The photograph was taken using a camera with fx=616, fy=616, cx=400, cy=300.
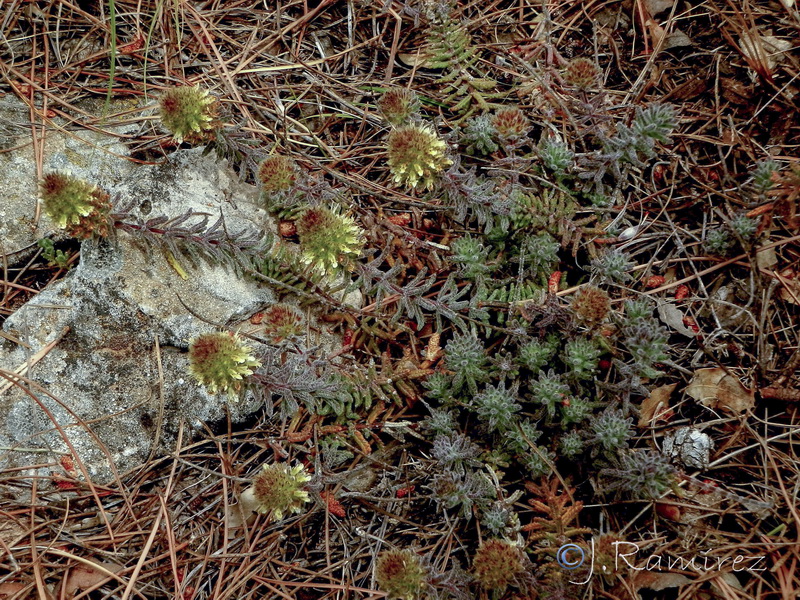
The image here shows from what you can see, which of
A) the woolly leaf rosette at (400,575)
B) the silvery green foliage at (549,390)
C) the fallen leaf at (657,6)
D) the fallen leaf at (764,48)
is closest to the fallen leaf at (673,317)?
the silvery green foliage at (549,390)

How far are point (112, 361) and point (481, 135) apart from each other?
94.8 inches

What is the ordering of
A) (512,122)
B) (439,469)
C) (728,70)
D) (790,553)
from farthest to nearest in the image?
(728,70)
(512,122)
(439,469)
(790,553)

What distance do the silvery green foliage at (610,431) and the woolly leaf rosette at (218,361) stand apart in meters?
1.72

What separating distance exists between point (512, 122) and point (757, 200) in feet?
4.59

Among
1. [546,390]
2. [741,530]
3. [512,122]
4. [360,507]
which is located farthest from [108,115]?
[741,530]

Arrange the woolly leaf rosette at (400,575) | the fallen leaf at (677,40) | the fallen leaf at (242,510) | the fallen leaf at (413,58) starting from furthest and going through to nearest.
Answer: the fallen leaf at (413,58)
the fallen leaf at (677,40)
the fallen leaf at (242,510)
the woolly leaf rosette at (400,575)

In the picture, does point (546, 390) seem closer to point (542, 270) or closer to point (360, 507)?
point (542, 270)

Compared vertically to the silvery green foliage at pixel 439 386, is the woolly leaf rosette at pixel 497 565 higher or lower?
lower

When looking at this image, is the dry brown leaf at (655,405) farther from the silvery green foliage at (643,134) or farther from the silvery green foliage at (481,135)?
the silvery green foliage at (481,135)

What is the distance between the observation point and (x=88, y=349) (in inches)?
130

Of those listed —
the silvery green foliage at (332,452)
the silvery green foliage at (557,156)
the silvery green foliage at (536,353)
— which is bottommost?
the silvery green foliage at (332,452)

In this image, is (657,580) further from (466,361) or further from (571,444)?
(466,361)

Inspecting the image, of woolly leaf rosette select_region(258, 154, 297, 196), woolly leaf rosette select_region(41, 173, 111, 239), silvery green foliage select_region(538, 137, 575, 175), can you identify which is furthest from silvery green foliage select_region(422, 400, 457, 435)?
woolly leaf rosette select_region(41, 173, 111, 239)

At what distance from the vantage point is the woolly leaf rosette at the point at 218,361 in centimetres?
284
